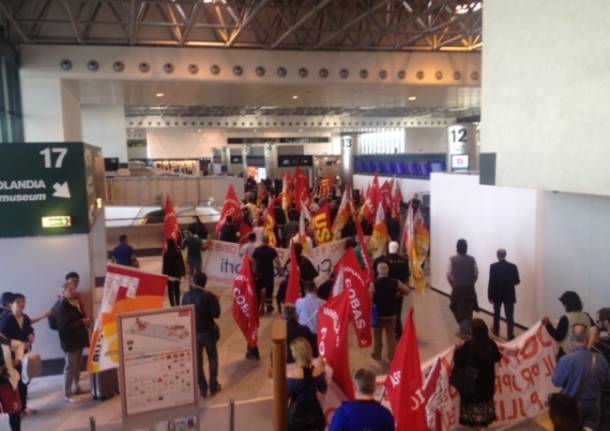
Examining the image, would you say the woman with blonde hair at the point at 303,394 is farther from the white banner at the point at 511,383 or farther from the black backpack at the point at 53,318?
the black backpack at the point at 53,318

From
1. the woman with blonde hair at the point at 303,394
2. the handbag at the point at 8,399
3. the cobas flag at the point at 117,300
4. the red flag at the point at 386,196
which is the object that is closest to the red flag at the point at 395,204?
the red flag at the point at 386,196

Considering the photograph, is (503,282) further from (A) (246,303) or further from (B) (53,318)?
(B) (53,318)

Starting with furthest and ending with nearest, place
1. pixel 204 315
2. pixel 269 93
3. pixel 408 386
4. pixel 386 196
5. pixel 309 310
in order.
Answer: pixel 269 93 → pixel 386 196 → pixel 309 310 → pixel 204 315 → pixel 408 386

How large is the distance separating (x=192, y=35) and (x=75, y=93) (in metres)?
3.91

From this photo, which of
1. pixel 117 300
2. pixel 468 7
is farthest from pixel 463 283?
pixel 468 7

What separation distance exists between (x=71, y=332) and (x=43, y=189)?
1.92 meters

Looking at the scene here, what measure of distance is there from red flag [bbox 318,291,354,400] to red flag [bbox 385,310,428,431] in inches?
31.4

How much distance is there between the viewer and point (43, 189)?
7.23 m

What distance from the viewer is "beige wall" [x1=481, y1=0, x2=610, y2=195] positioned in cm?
552

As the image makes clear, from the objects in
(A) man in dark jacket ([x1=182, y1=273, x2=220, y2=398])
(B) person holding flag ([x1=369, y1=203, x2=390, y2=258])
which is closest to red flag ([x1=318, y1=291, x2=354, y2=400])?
(A) man in dark jacket ([x1=182, y1=273, x2=220, y2=398])

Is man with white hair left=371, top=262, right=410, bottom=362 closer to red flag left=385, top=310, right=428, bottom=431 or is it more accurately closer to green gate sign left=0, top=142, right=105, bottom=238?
red flag left=385, top=310, right=428, bottom=431

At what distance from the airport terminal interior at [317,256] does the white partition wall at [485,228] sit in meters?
0.04

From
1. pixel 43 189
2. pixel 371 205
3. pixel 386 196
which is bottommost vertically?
pixel 371 205

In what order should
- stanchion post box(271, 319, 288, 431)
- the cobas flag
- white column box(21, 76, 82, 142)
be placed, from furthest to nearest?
white column box(21, 76, 82, 142) → the cobas flag → stanchion post box(271, 319, 288, 431)
